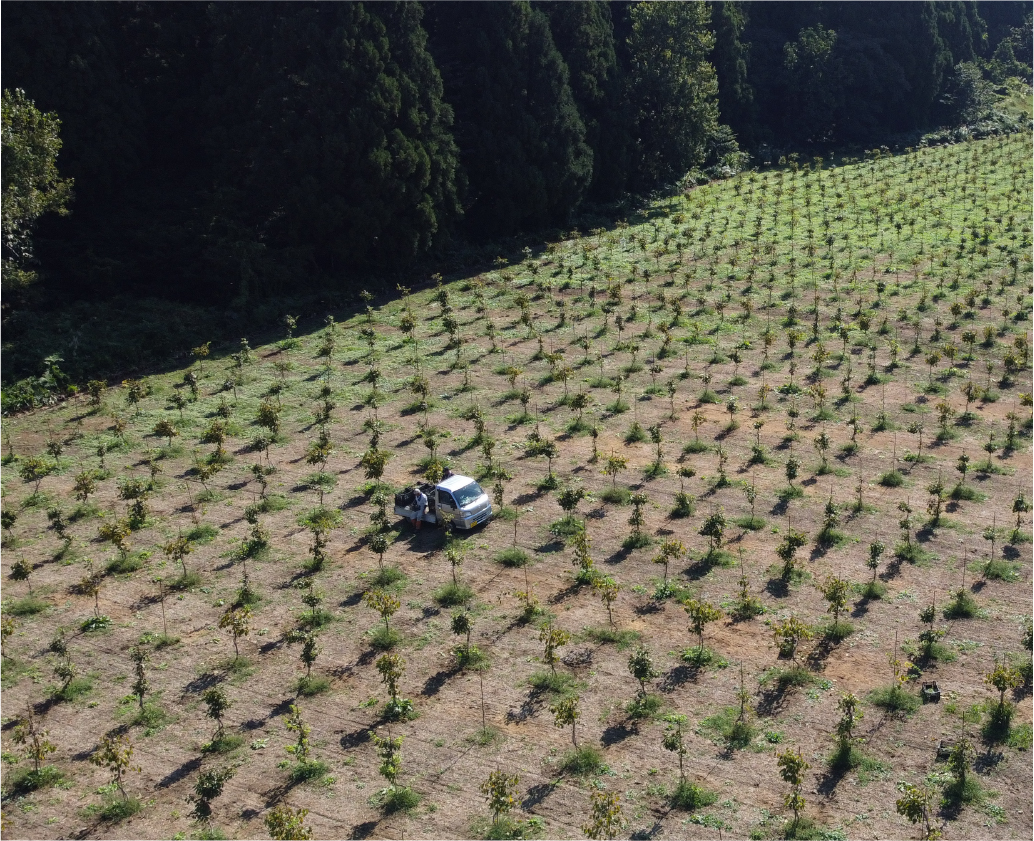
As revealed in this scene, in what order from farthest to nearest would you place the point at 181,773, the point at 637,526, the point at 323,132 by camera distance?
1. the point at 323,132
2. the point at 637,526
3. the point at 181,773

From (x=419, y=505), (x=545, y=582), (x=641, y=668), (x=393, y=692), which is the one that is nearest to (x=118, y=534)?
(x=419, y=505)

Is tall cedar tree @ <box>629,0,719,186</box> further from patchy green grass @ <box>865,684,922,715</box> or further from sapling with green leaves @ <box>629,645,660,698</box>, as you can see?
patchy green grass @ <box>865,684,922,715</box>

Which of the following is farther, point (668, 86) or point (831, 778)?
point (668, 86)

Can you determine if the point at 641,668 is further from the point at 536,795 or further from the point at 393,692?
the point at 393,692

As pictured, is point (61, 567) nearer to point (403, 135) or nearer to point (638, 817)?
point (638, 817)

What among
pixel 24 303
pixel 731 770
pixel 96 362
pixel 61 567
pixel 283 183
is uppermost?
pixel 283 183

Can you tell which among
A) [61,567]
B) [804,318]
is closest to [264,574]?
[61,567]
